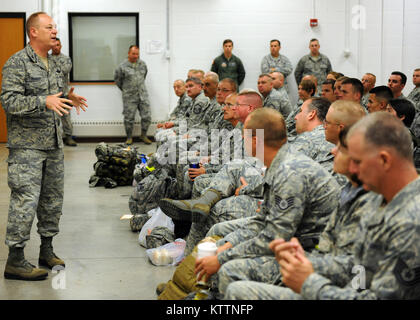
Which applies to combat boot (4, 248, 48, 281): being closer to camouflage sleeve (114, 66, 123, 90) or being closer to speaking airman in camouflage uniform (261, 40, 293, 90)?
camouflage sleeve (114, 66, 123, 90)

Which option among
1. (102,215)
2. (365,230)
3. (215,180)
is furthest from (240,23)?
(365,230)

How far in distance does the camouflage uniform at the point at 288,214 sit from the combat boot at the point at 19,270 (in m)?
1.75

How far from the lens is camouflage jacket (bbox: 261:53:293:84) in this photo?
1098 cm

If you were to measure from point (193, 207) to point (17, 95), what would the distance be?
1.37 meters

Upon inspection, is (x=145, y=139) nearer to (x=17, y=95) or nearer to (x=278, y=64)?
(x=278, y=64)

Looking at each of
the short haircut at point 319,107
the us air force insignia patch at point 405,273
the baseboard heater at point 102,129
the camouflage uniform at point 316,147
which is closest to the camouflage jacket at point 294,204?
the us air force insignia patch at point 405,273

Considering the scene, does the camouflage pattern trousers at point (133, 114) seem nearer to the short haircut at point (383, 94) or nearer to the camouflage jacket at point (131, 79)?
the camouflage jacket at point (131, 79)

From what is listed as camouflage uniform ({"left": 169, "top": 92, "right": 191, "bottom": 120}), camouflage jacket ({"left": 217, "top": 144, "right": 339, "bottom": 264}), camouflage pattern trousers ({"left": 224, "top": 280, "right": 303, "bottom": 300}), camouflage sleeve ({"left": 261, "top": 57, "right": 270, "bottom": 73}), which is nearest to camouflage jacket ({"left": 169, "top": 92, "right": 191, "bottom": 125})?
camouflage uniform ({"left": 169, "top": 92, "right": 191, "bottom": 120})

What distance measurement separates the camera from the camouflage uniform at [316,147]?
3.50 meters

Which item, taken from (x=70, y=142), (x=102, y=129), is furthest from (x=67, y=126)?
(x=102, y=129)

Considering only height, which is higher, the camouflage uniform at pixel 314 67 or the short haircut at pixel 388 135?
the camouflage uniform at pixel 314 67

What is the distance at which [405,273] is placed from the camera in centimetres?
167

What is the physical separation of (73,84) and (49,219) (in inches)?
303
